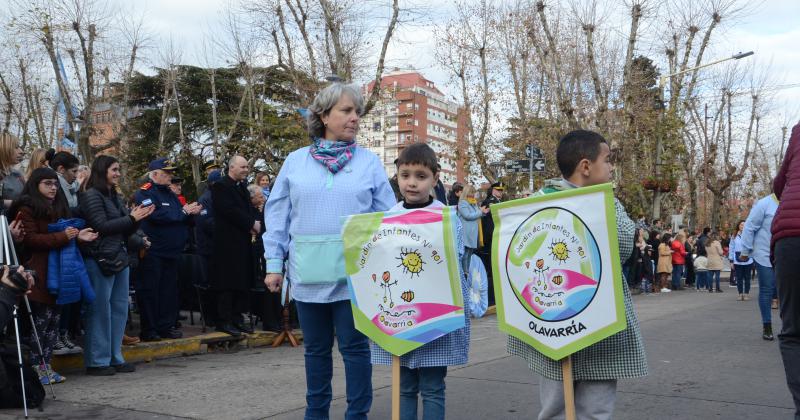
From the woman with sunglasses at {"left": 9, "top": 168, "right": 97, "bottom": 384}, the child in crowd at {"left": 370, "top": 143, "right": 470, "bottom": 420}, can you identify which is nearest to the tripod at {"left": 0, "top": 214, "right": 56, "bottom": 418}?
the woman with sunglasses at {"left": 9, "top": 168, "right": 97, "bottom": 384}

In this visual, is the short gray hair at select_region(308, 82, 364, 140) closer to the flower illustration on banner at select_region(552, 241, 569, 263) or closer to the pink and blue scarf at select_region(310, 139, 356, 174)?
the pink and blue scarf at select_region(310, 139, 356, 174)

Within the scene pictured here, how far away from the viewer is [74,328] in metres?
8.45

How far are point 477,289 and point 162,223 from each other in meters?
5.44

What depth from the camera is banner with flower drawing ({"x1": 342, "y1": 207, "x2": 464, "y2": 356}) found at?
3.82 meters

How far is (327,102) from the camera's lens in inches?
167

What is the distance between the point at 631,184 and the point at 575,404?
96.1 feet

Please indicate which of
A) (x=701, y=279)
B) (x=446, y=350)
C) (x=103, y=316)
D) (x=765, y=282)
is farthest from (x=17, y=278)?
(x=701, y=279)

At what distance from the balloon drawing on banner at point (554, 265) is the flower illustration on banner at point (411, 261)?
0.51 meters

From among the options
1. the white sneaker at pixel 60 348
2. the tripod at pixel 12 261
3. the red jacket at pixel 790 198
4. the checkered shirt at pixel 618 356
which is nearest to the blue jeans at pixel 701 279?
the red jacket at pixel 790 198

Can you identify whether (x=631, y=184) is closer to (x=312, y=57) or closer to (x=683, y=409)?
(x=312, y=57)

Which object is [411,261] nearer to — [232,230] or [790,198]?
[790,198]

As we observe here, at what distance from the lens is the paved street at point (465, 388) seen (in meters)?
5.46

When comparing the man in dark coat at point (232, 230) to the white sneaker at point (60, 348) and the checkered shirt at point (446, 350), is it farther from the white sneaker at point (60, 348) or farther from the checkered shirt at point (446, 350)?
the checkered shirt at point (446, 350)

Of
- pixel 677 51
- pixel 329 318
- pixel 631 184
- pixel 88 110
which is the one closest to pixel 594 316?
pixel 329 318
